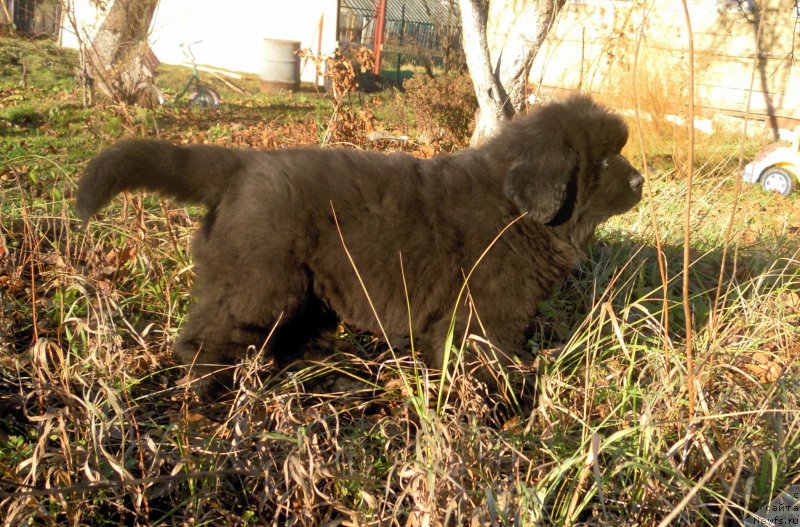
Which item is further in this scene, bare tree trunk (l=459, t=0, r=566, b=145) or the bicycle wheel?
the bicycle wheel

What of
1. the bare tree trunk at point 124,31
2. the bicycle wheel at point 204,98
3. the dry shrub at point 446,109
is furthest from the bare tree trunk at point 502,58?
the bicycle wheel at point 204,98

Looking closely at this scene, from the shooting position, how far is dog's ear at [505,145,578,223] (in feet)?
10.2

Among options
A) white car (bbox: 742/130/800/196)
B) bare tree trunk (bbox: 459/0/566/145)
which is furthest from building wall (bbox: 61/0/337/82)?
white car (bbox: 742/130/800/196)

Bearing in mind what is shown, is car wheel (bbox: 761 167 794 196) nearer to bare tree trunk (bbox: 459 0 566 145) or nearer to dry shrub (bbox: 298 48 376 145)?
bare tree trunk (bbox: 459 0 566 145)

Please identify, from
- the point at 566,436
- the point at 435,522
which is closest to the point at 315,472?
the point at 435,522

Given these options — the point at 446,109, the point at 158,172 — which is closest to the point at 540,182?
the point at 158,172

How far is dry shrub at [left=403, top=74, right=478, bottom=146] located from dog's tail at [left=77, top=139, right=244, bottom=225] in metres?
4.43

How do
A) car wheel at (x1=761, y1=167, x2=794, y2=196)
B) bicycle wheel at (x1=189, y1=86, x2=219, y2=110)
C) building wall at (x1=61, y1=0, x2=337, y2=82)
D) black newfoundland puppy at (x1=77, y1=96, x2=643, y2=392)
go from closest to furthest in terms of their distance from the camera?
1. black newfoundland puppy at (x1=77, y1=96, x2=643, y2=392)
2. car wheel at (x1=761, y1=167, x2=794, y2=196)
3. bicycle wheel at (x1=189, y1=86, x2=219, y2=110)
4. building wall at (x1=61, y1=0, x2=337, y2=82)

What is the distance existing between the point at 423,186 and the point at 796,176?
5.90 metres

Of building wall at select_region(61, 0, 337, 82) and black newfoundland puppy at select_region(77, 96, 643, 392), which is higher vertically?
building wall at select_region(61, 0, 337, 82)

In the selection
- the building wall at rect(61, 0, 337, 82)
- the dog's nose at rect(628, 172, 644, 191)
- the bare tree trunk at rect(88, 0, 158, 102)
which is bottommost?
the dog's nose at rect(628, 172, 644, 191)

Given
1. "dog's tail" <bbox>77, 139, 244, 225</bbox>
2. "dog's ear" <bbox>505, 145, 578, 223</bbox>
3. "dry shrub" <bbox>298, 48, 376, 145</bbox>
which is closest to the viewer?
"dog's tail" <bbox>77, 139, 244, 225</bbox>

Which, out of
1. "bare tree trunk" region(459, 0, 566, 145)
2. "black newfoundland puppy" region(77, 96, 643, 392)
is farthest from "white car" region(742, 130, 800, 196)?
"black newfoundland puppy" region(77, 96, 643, 392)

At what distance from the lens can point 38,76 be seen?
38.5ft
